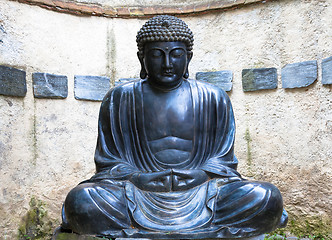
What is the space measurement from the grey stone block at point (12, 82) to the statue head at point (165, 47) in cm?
229

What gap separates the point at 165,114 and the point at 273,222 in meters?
1.37

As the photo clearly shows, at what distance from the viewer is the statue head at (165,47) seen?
138 inches

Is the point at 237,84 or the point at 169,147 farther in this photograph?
the point at 237,84

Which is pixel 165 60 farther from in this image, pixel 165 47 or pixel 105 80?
pixel 105 80

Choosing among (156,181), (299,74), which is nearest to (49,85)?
(156,181)

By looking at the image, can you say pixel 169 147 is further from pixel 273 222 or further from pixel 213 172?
pixel 273 222

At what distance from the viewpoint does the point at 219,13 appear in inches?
240

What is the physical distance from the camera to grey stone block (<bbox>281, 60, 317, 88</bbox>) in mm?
5203

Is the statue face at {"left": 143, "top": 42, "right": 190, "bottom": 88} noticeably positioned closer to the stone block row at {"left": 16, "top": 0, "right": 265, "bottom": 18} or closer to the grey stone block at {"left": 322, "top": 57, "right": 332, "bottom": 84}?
the grey stone block at {"left": 322, "top": 57, "right": 332, "bottom": 84}

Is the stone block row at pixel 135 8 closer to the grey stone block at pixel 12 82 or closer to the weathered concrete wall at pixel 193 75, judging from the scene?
the weathered concrete wall at pixel 193 75

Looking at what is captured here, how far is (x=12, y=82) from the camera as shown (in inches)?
203

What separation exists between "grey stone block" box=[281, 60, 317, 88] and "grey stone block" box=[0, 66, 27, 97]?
11.9 feet

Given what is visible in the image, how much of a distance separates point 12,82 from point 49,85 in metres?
0.56

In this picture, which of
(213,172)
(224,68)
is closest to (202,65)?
(224,68)
